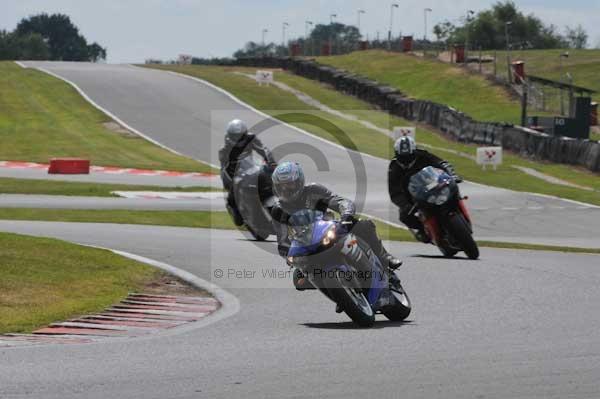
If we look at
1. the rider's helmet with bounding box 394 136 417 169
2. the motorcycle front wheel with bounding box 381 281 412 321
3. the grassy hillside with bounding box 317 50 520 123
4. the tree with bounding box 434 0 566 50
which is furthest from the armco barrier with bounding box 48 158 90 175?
the tree with bounding box 434 0 566 50

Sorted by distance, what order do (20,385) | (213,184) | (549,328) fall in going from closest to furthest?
(20,385) < (549,328) < (213,184)

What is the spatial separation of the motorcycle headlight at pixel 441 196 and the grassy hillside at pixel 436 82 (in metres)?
36.6

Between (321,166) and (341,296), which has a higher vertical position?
(341,296)

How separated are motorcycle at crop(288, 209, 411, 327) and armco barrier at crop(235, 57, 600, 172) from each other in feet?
93.3

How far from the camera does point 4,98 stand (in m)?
59.5

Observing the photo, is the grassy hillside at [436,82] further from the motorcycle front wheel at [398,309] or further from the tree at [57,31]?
the tree at [57,31]

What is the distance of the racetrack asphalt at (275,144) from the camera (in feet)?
84.7

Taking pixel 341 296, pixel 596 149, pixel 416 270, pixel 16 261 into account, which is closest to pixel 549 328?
pixel 341 296

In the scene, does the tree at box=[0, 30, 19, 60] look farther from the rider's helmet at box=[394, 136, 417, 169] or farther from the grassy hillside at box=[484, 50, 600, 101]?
the rider's helmet at box=[394, 136, 417, 169]

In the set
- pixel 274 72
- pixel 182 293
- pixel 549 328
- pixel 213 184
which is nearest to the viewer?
pixel 549 328

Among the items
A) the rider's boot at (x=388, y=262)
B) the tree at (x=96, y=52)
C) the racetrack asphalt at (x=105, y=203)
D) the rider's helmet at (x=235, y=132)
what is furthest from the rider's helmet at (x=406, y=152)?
the tree at (x=96, y=52)

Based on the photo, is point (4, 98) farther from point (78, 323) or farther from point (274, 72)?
point (78, 323)

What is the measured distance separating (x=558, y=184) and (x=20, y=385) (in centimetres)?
3053

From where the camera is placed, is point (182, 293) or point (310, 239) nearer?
point (310, 239)
